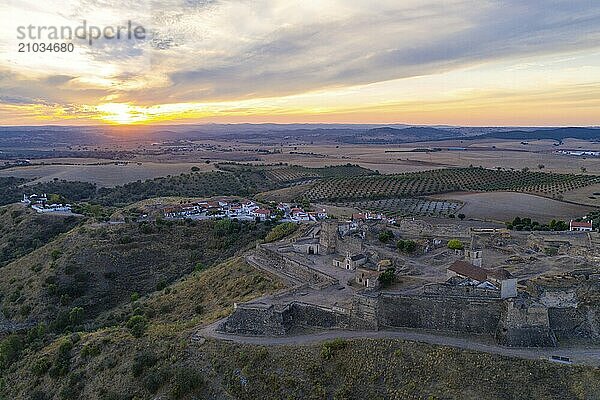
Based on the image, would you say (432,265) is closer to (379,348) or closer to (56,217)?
(379,348)

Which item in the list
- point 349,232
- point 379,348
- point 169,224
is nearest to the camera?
point 379,348

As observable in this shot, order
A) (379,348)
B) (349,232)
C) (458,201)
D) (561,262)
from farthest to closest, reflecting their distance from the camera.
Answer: (458,201) < (349,232) < (561,262) < (379,348)

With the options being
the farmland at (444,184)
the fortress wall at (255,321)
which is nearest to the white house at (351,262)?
the fortress wall at (255,321)

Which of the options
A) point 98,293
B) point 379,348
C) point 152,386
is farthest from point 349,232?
point 98,293

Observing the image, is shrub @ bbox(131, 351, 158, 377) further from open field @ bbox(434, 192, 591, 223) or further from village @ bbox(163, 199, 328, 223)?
open field @ bbox(434, 192, 591, 223)

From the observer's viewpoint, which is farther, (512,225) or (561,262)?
(512,225)
